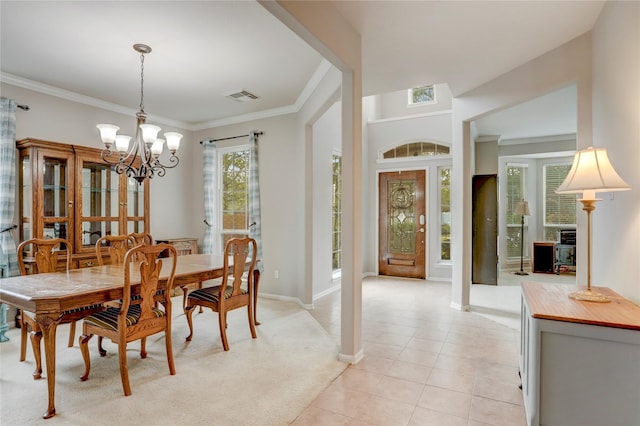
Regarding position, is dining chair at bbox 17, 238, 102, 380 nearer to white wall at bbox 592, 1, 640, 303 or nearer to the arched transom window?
white wall at bbox 592, 1, 640, 303

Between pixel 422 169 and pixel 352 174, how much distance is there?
420 cm

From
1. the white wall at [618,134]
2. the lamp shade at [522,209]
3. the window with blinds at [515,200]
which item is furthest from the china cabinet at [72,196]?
the window with blinds at [515,200]

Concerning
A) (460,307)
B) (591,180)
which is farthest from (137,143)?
(460,307)

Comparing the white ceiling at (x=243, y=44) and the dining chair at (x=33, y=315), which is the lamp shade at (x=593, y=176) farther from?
the dining chair at (x=33, y=315)

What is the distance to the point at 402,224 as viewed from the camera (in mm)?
6906

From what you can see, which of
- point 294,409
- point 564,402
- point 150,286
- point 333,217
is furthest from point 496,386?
point 333,217

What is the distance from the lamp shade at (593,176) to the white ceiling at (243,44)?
4.46ft

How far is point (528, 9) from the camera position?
8.48 feet

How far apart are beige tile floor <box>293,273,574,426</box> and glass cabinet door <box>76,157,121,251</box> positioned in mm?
2941

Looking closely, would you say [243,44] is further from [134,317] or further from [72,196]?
[72,196]

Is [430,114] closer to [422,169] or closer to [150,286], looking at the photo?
[422,169]

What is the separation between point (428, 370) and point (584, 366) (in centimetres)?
130

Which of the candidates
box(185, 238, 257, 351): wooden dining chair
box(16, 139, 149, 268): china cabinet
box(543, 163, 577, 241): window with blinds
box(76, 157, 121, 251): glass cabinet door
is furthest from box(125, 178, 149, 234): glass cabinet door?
box(543, 163, 577, 241): window with blinds

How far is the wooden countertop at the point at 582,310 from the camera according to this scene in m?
1.57
